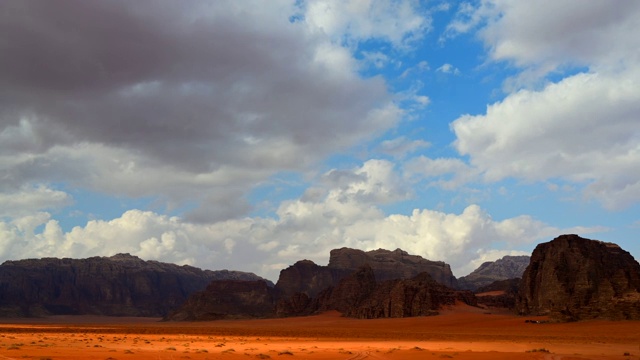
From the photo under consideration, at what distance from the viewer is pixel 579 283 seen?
76375mm

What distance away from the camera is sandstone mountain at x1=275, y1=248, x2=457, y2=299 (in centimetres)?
17262

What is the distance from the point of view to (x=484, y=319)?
84312 mm

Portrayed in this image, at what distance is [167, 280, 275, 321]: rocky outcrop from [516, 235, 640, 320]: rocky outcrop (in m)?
75.6

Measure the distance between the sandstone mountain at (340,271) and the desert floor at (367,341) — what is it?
75083 millimetres

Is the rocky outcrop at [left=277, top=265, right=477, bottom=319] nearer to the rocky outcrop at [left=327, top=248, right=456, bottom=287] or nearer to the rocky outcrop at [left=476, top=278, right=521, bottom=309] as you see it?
the rocky outcrop at [left=476, top=278, right=521, bottom=309]

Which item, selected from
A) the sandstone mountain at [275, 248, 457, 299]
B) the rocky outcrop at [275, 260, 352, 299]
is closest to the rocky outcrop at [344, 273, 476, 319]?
the sandstone mountain at [275, 248, 457, 299]

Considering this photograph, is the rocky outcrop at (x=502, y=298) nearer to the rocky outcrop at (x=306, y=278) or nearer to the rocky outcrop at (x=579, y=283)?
the rocky outcrop at (x=579, y=283)

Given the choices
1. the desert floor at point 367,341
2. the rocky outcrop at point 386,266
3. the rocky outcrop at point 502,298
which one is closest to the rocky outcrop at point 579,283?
the desert floor at point 367,341

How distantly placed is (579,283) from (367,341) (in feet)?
141

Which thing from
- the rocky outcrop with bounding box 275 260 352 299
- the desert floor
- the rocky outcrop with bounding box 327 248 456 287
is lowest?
the desert floor

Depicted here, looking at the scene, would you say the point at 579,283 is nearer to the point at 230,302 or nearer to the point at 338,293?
the point at 338,293

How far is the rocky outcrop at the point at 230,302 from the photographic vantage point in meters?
149

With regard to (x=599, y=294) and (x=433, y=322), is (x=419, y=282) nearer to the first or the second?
(x=433, y=322)

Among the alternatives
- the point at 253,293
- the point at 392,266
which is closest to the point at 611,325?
the point at 253,293
